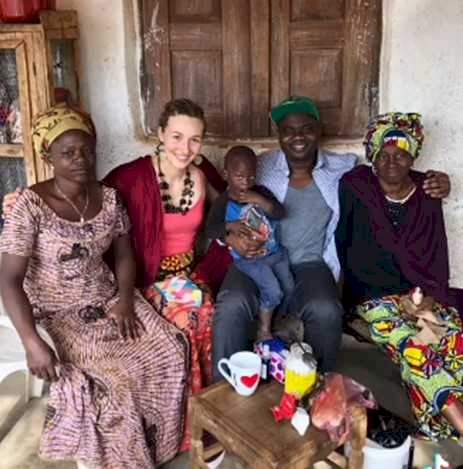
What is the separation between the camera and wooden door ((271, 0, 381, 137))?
2.66 meters

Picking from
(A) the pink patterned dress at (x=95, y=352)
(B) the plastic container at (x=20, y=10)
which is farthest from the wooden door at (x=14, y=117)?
(A) the pink patterned dress at (x=95, y=352)

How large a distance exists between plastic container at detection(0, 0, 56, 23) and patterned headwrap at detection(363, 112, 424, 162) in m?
1.37

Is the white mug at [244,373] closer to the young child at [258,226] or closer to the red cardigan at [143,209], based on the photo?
the young child at [258,226]

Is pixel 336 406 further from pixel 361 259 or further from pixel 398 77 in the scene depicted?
pixel 398 77

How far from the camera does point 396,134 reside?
223 centimetres

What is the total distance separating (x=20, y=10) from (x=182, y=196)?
947 mm

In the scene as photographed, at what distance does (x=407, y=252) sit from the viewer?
2309 millimetres

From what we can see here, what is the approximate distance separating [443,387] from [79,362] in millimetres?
1175

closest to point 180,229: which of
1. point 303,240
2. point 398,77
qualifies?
point 303,240

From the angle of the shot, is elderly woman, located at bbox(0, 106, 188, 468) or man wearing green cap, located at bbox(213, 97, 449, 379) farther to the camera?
man wearing green cap, located at bbox(213, 97, 449, 379)

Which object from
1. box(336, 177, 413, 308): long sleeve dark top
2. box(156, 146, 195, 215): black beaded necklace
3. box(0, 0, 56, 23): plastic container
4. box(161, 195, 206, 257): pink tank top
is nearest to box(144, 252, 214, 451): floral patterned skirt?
box(161, 195, 206, 257): pink tank top

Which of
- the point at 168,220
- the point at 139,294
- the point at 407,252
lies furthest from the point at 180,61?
the point at 407,252

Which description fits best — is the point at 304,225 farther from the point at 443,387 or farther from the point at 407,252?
the point at 443,387

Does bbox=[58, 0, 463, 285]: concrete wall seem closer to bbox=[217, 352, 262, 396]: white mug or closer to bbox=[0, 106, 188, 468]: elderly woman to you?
bbox=[0, 106, 188, 468]: elderly woman
